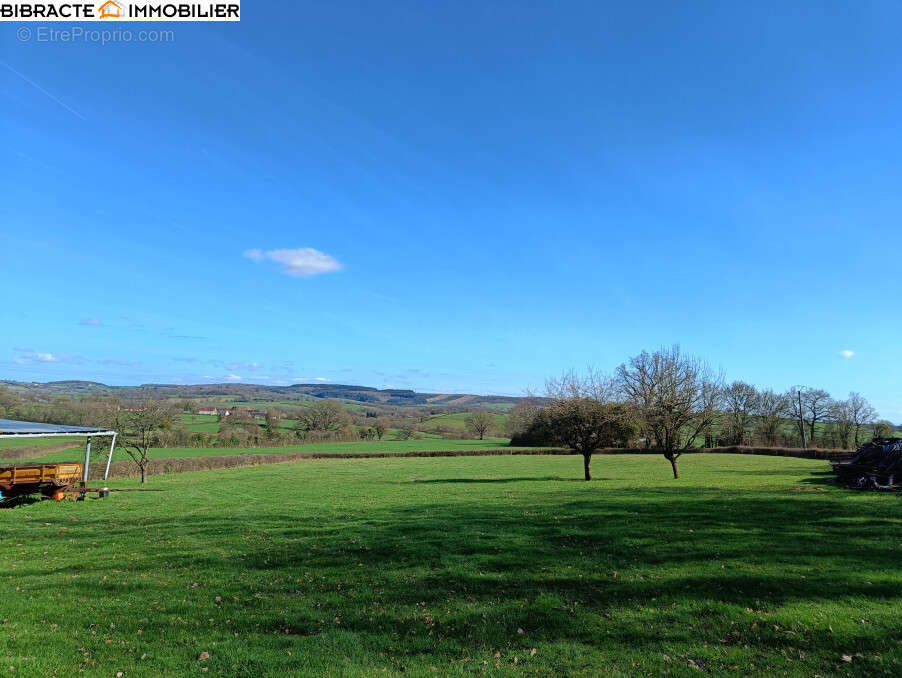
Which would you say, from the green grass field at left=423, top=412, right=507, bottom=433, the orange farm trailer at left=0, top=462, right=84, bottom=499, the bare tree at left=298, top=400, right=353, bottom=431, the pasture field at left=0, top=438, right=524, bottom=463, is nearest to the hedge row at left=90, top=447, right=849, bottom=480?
the pasture field at left=0, top=438, right=524, bottom=463

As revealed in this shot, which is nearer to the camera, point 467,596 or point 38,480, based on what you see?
point 467,596

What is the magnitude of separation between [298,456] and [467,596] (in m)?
66.8

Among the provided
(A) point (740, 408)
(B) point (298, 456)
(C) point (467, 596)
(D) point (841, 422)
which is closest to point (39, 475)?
(C) point (467, 596)

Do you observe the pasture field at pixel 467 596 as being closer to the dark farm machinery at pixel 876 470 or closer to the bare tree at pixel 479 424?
the dark farm machinery at pixel 876 470

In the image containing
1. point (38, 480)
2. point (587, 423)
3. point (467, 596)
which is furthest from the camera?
point (587, 423)

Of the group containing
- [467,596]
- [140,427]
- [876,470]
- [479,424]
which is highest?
[140,427]

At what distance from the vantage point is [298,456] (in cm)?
7094

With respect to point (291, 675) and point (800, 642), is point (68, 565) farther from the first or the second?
point (800, 642)

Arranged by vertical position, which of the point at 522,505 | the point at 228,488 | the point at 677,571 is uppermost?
the point at 677,571

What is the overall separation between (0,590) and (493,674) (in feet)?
34.7

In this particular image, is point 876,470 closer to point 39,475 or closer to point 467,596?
point 467,596

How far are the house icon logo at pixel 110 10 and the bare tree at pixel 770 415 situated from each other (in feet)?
313

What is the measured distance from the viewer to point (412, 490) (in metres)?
30.5

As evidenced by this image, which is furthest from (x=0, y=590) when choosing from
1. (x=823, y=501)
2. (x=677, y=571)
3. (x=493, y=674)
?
(x=823, y=501)
